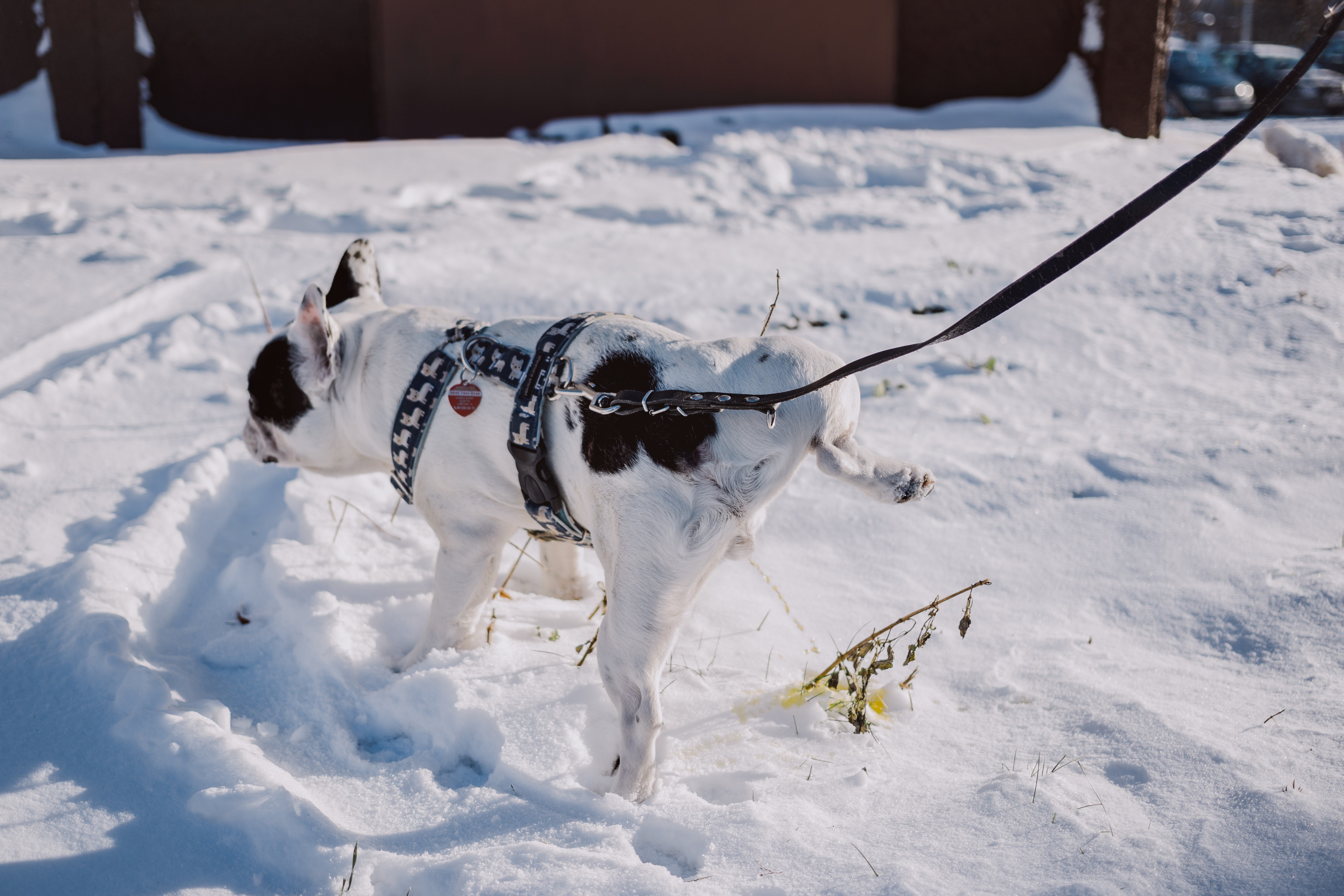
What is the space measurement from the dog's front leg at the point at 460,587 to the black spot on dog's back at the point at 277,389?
0.60m

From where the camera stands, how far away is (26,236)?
5.38m

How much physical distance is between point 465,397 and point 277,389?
28.1 inches

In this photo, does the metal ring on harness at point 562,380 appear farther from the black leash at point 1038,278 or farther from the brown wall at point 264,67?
the brown wall at point 264,67

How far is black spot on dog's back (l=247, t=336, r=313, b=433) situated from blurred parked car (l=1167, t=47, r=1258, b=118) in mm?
18083

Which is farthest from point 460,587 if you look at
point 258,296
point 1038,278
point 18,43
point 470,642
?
point 18,43

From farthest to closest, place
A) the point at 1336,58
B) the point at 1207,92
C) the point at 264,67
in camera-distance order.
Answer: the point at 1336,58 → the point at 1207,92 → the point at 264,67

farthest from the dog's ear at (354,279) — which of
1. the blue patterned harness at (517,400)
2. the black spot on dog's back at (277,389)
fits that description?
the blue patterned harness at (517,400)

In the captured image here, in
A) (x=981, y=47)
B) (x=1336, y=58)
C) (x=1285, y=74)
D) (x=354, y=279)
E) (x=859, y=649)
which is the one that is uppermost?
(x=1336, y=58)

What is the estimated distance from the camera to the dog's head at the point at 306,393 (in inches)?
93.6

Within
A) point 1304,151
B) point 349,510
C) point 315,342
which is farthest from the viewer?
point 1304,151

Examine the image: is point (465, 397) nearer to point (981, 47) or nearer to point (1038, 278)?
point (1038, 278)

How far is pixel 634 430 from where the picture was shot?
1.92 metres

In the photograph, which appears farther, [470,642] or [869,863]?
[470,642]

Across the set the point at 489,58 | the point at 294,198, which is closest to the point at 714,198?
the point at 294,198
